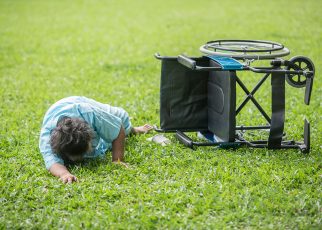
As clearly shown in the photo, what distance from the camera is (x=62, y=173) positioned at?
4.31 m

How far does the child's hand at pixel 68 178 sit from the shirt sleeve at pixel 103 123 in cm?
52

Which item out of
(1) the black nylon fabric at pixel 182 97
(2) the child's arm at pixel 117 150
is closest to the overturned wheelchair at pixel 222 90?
(1) the black nylon fabric at pixel 182 97

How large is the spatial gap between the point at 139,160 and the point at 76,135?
28.4 inches

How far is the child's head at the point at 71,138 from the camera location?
166 inches

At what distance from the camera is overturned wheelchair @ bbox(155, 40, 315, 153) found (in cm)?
456

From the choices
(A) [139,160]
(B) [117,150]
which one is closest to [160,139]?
(A) [139,160]

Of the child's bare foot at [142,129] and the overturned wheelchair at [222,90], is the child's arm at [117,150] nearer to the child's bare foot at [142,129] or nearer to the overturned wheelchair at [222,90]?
the overturned wheelchair at [222,90]

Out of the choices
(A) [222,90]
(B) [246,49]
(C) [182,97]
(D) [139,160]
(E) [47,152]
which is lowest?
(D) [139,160]

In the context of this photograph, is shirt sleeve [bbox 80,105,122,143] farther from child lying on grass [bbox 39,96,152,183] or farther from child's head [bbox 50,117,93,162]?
child's head [bbox 50,117,93,162]

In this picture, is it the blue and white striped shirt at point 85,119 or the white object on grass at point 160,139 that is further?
the white object on grass at point 160,139

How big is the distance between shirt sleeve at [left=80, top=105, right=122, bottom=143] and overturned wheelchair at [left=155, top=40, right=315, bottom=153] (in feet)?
2.20

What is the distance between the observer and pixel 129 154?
15.9 ft

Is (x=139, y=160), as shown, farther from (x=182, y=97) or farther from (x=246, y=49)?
(x=246, y=49)

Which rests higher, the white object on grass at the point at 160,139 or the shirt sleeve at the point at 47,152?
the shirt sleeve at the point at 47,152
